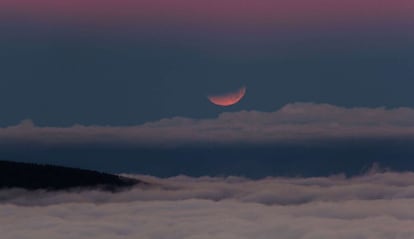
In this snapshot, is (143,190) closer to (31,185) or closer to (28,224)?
(31,185)

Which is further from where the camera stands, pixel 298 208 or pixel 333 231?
pixel 298 208

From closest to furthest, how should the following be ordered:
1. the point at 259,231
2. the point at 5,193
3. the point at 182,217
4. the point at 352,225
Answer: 1. the point at 259,231
2. the point at 352,225
3. the point at 182,217
4. the point at 5,193

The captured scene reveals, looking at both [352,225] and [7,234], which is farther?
[352,225]

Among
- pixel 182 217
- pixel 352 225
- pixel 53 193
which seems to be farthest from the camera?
pixel 53 193

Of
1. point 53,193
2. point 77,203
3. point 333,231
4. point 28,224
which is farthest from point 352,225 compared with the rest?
point 53,193

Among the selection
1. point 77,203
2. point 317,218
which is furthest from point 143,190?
point 317,218

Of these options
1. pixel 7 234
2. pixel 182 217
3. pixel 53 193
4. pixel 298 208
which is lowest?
pixel 7 234

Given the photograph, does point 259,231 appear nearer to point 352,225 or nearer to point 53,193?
point 352,225

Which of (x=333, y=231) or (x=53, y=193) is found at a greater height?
(x=53, y=193)

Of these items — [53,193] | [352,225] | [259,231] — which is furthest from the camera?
[53,193]
